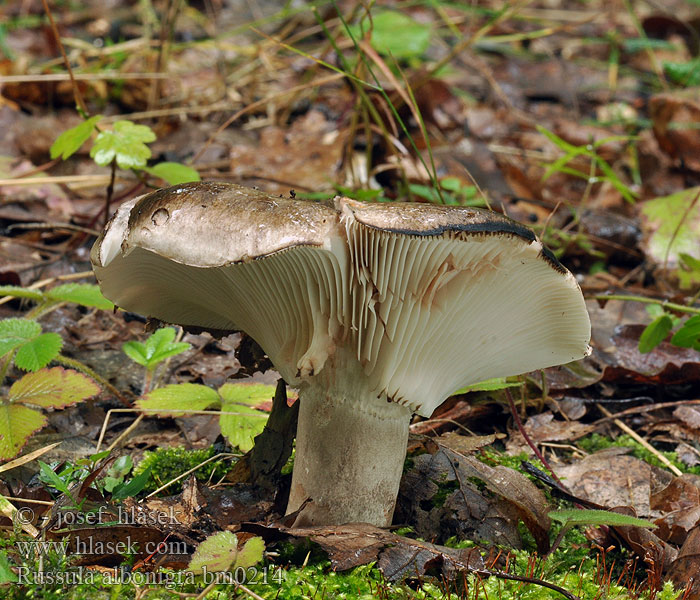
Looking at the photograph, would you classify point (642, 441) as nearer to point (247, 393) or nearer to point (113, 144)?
point (247, 393)

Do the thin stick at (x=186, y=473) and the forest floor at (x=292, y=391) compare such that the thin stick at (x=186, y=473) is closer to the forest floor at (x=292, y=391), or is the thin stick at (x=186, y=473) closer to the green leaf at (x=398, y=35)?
the forest floor at (x=292, y=391)

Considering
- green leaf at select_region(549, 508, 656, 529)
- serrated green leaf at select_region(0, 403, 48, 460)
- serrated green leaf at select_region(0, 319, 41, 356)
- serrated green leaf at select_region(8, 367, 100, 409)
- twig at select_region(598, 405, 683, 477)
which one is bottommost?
twig at select_region(598, 405, 683, 477)

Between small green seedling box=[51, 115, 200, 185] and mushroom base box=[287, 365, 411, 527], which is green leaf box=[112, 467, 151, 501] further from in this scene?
small green seedling box=[51, 115, 200, 185]

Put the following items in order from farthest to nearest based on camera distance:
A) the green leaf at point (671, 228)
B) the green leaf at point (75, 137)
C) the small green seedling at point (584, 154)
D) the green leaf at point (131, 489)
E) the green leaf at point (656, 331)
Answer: the green leaf at point (671, 228) < the small green seedling at point (584, 154) < the green leaf at point (75, 137) < the green leaf at point (656, 331) < the green leaf at point (131, 489)

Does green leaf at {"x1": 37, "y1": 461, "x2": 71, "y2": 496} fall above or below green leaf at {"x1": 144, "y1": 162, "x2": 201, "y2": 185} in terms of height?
below

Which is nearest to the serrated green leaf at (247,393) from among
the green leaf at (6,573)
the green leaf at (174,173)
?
the green leaf at (6,573)

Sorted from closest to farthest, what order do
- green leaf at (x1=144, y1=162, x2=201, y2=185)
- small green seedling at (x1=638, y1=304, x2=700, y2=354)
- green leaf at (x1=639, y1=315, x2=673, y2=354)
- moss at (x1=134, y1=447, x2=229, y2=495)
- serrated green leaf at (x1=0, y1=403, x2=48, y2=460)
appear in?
serrated green leaf at (x1=0, y1=403, x2=48, y2=460) < moss at (x1=134, y1=447, x2=229, y2=495) < small green seedling at (x1=638, y1=304, x2=700, y2=354) < green leaf at (x1=639, y1=315, x2=673, y2=354) < green leaf at (x1=144, y1=162, x2=201, y2=185)

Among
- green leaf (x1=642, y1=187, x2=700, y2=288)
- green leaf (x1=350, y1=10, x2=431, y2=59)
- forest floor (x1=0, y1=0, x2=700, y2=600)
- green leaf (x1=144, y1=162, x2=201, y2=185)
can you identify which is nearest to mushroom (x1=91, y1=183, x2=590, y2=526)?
forest floor (x1=0, y1=0, x2=700, y2=600)
